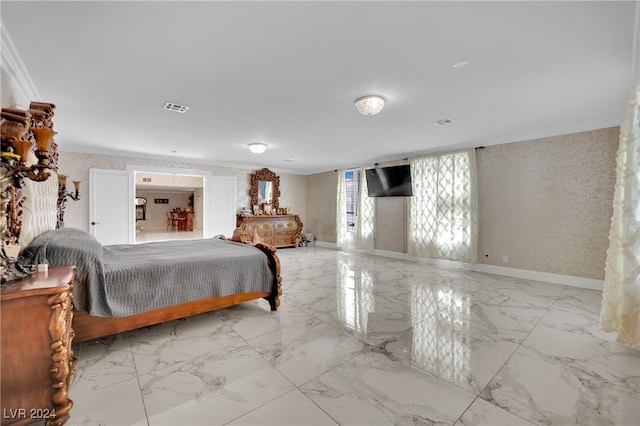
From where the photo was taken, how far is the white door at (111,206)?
5484mm

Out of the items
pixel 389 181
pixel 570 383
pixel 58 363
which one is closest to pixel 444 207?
pixel 389 181

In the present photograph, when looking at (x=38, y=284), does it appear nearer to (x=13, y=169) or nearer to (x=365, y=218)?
(x=13, y=169)

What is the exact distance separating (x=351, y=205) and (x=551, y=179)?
4.24 meters

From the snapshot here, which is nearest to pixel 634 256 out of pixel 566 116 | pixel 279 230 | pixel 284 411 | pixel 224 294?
pixel 566 116

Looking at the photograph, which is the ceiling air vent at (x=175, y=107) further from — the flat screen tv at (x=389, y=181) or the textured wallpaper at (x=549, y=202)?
the textured wallpaper at (x=549, y=202)

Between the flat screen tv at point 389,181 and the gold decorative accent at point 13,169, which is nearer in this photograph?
the gold decorative accent at point 13,169

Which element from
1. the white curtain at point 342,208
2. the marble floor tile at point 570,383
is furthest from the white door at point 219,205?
the marble floor tile at point 570,383

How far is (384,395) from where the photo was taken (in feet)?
5.59

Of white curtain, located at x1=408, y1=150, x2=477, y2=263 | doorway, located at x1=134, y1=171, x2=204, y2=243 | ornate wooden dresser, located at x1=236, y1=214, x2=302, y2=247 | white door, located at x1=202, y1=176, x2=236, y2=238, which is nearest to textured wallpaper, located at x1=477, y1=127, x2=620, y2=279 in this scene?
white curtain, located at x1=408, y1=150, x2=477, y2=263

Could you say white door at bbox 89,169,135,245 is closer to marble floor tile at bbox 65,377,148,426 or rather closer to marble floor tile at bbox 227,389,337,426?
marble floor tile at bbox 65,377,148,426

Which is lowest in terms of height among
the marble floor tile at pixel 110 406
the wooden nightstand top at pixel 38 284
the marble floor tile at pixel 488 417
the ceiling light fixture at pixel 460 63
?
the marble floor tile at pixel 488 417

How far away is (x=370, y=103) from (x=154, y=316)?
2905 mm

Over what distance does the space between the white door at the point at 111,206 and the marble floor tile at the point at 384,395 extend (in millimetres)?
5692

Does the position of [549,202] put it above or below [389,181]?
below
